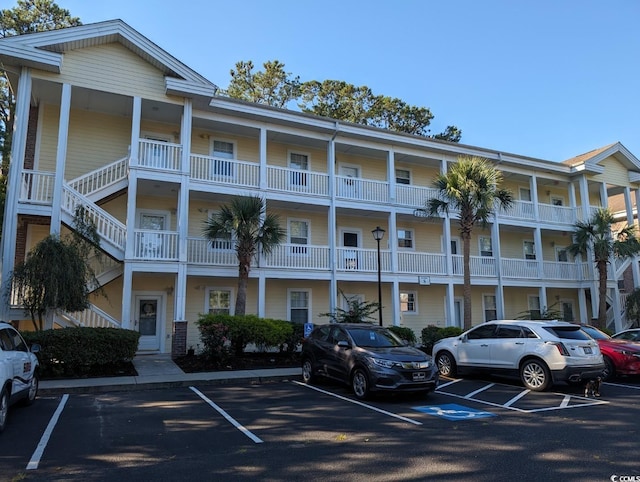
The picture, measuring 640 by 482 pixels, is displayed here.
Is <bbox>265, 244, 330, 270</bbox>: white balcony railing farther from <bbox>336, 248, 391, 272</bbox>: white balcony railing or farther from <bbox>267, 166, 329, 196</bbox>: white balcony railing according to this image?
<bbox>267, 166, 329, 196</bbox>: white balcony railing

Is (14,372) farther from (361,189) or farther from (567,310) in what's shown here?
(567,310)

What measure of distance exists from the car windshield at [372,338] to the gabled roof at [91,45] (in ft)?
34.4

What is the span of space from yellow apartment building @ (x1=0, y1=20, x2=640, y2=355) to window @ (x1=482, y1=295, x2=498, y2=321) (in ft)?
0.49

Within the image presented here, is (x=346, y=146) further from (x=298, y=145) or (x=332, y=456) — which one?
(x=332, y=456)

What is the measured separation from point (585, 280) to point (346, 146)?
1485 centimetres

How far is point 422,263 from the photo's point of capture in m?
20.9

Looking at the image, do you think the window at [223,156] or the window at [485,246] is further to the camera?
the window at [485,246]

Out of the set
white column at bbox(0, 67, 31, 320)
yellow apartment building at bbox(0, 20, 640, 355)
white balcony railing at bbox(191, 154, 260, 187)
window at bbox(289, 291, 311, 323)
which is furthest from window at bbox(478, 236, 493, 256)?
white column at bbox(0, 67, 31, 320)

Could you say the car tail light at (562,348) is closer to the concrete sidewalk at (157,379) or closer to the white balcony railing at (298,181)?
the concrete sidewalk at (157,379)

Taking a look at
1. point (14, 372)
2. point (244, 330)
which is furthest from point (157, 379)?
point (14, 372)

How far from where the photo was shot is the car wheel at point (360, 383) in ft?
30.9

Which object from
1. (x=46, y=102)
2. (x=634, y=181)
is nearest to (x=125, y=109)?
(x=46, y=102)

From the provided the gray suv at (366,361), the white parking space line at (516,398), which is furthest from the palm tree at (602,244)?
the gray suv at (366,361)

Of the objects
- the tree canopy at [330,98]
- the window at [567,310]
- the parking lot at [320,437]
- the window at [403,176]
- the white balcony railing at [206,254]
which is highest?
the tree canopy at [330,98]
